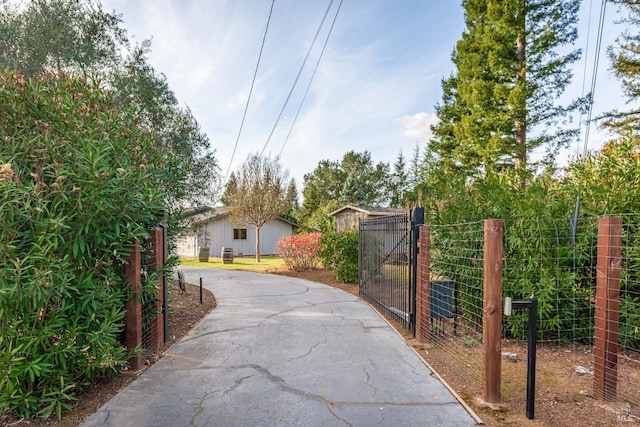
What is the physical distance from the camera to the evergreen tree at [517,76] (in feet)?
50.1

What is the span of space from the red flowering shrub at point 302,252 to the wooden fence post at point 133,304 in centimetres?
982

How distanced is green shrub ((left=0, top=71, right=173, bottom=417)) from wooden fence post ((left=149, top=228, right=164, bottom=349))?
0.65m

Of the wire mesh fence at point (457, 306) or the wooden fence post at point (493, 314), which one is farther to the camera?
the wire mesh fence at point (457, 306)

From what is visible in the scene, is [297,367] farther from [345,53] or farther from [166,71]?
[345,53]

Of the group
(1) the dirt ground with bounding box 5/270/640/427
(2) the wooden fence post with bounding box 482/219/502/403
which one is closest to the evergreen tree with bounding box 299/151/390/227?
(1) the dirt ground with bounding box 5/270/640/427

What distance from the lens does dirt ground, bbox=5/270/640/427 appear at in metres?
2.87

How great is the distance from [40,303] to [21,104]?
181 centimetres

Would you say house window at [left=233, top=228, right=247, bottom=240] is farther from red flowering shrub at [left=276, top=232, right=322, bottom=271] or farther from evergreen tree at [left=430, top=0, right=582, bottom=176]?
evergreen tree at [left=430, top=0, right=582, bottom=176]

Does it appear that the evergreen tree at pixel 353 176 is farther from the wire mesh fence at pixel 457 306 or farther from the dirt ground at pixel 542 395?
the dirt ground at pixel 542 395

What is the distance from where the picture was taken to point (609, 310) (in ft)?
10.5

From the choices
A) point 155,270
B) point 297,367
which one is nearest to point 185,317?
point 155,270

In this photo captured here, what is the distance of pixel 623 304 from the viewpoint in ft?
14.3

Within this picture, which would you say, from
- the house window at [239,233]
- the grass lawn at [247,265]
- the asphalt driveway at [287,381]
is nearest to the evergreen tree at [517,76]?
the grass lawn at [247,265]

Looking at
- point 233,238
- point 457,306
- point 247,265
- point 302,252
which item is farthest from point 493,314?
point 233,238
